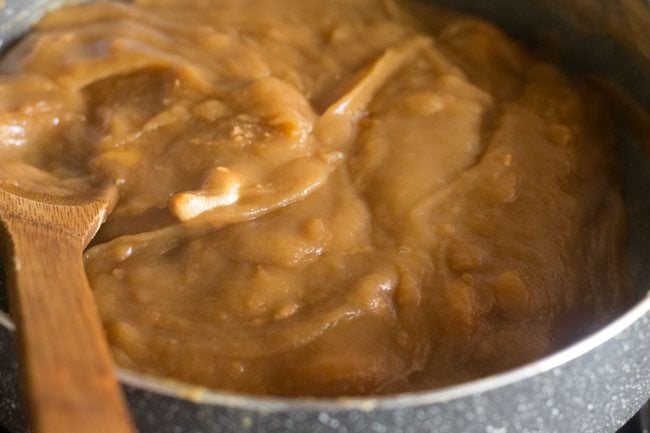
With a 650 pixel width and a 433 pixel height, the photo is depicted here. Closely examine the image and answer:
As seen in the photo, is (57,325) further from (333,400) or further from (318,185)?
(318,185)

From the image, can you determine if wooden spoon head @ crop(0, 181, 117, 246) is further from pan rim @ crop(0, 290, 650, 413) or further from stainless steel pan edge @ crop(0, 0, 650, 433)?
pan rim @ crop(0, 290, 650, 413)

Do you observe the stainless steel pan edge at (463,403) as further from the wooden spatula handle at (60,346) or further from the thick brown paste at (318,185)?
the thick brown paste at (318,185)

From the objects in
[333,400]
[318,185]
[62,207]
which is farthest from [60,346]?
[318,185]

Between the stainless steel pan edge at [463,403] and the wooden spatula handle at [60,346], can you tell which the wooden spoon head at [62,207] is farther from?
the stainless steel pan edge at [463,403]

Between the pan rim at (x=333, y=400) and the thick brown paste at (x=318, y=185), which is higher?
the pan rim at (x=333, y=400)

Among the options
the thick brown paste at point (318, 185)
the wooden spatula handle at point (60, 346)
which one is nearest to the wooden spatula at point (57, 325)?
the wooden spatula handle at point (60, 346)

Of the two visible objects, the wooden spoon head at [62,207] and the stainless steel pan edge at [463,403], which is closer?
the stainless steel pan edge at [463,403]

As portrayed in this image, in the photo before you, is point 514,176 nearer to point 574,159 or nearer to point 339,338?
point 574,159
